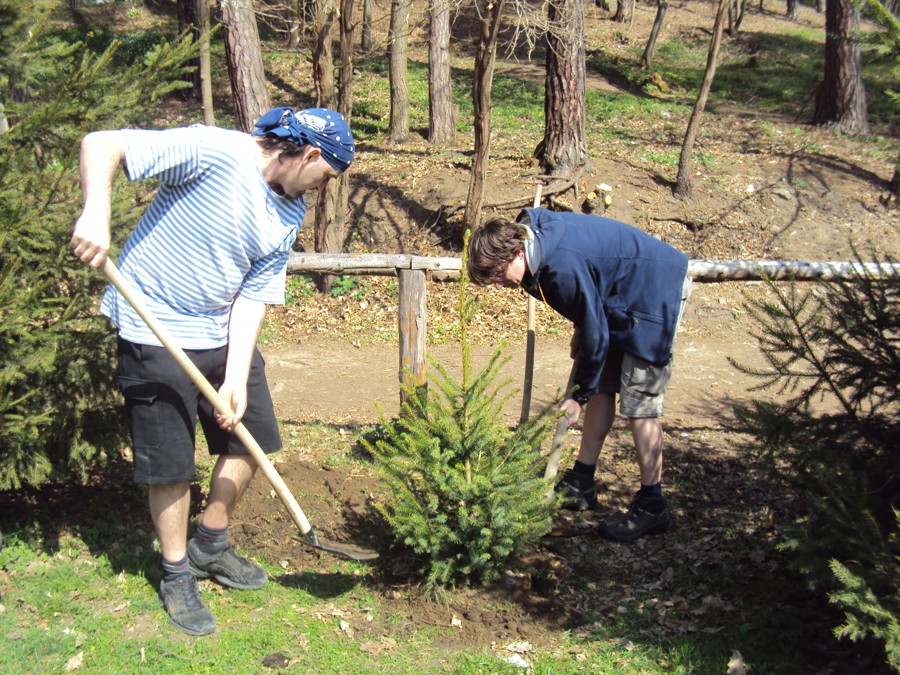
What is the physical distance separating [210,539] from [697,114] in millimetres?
8826

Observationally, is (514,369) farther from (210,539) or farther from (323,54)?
(210,539)

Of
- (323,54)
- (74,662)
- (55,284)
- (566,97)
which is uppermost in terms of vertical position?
(323,54)

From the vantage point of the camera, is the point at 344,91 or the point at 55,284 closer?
the point at 55,284

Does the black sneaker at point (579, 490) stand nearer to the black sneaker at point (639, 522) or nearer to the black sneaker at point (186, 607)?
the black sneaker at point (639, 522)

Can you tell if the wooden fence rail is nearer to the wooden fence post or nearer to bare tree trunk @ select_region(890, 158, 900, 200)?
the wooden fence post

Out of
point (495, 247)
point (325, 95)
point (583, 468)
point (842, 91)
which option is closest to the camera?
point (495, 247)

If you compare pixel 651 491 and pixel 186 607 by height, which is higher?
pixel 651 491

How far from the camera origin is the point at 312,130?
2.98m

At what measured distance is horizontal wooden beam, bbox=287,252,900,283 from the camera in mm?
4984

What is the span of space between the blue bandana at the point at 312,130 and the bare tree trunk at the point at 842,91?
1202 centimetres

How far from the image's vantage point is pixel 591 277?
3.79 metres

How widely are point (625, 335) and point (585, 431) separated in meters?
0.75

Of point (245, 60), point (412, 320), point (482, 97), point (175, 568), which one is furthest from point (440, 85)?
point (175, 568)

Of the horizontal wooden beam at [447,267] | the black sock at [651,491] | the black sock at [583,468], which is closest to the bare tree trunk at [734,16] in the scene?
the horizontal wooden beam at [447,267]
